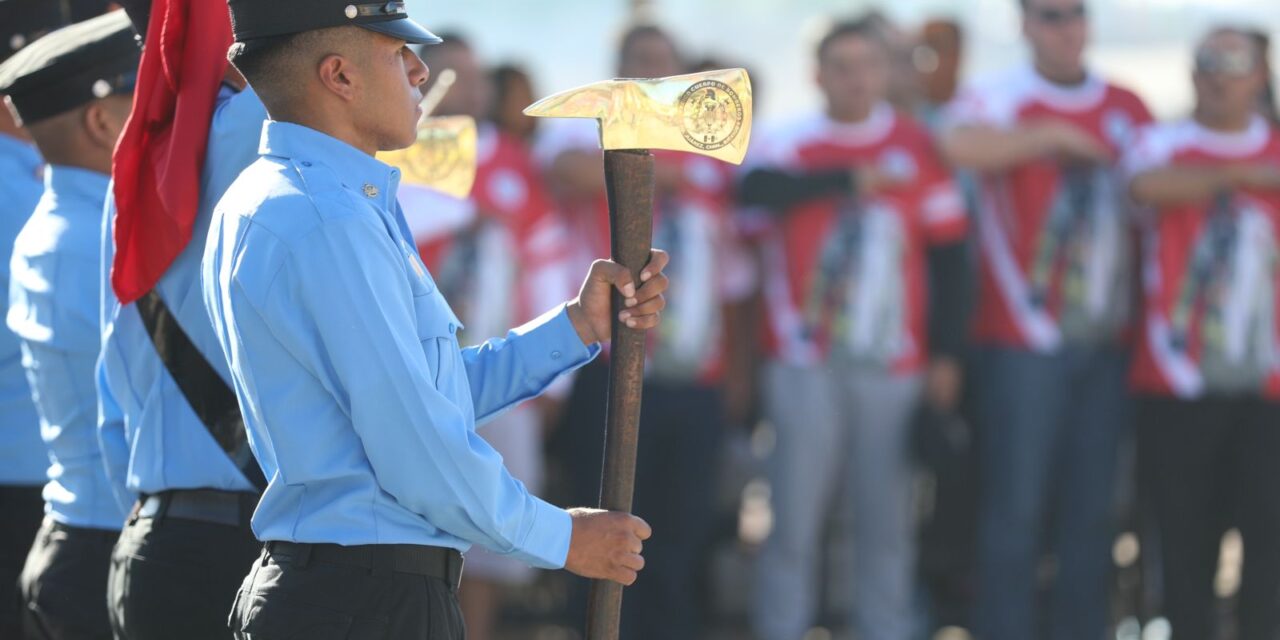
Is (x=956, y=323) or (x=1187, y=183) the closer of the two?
(x=1187, y=183)

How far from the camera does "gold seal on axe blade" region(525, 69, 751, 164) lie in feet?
9.21

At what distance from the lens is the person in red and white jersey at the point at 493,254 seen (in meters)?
5.97

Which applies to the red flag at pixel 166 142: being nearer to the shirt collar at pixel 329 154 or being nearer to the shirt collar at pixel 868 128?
the shirt collar at pixel 329 154

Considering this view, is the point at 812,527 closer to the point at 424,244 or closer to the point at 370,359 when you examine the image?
the point at 424,244

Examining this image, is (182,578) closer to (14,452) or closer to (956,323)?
(14,452)

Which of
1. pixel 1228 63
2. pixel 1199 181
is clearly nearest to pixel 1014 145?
pixel 1199 181

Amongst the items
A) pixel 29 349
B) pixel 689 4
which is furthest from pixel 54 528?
pixel 689 4

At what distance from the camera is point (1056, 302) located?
6.08 m

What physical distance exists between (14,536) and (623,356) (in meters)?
1.98

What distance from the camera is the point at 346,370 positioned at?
248 cm

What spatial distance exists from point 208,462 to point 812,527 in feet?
11.1

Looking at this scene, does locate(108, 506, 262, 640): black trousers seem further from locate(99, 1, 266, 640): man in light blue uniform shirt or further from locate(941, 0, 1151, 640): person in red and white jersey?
locate(941, 0, 1151, 640): person in red and white jersey

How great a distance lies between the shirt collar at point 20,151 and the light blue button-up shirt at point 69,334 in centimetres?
82

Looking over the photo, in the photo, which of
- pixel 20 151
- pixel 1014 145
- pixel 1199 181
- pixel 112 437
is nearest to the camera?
pixel 112 437
